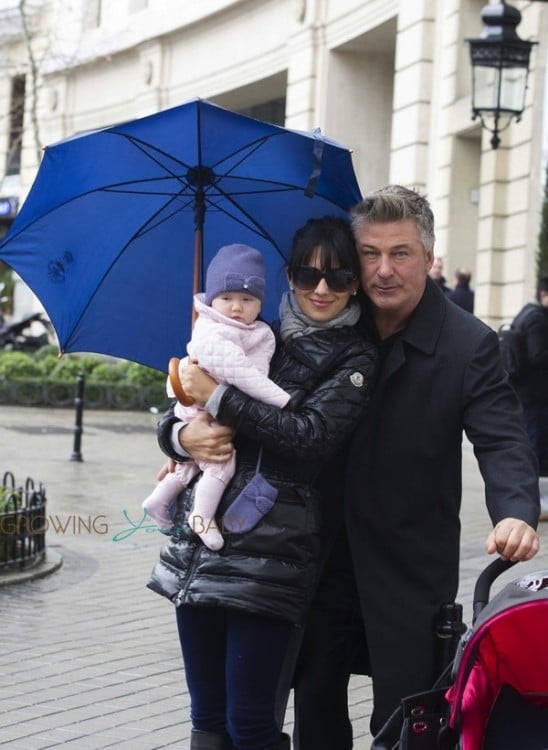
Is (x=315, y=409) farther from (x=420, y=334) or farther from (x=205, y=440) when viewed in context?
(x=420, y=334)

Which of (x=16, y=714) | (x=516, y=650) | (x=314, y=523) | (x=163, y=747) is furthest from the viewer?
(x=16, y=714)

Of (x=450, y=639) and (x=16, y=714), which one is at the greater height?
(x=450, y=639)

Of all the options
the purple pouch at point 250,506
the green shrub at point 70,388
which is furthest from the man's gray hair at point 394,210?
the green shrub at point 70,388

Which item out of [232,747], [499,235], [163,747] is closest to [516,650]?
[232,747]

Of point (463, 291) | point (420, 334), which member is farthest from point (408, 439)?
point (463, 291)

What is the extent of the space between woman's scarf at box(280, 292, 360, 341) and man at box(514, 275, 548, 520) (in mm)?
7656

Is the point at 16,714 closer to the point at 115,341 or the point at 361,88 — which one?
the point at 115,341

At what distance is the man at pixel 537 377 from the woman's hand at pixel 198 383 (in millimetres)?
7871

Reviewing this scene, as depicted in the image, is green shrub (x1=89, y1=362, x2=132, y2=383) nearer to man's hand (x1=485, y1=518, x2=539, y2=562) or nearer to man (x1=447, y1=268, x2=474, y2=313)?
man (x1=447, y1=268, x2=474, y2=313)

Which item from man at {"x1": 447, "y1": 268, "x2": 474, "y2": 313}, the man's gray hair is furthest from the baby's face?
man at {"x1": 447, "y1": 268, "x2": 474, "y2": 313}

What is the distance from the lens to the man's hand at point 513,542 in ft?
11.0

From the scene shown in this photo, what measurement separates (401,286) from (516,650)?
113 cm

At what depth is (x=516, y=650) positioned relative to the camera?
2.98 metres

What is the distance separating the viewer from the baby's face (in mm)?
3623
